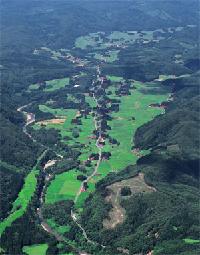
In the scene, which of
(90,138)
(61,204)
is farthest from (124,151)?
(61,204)

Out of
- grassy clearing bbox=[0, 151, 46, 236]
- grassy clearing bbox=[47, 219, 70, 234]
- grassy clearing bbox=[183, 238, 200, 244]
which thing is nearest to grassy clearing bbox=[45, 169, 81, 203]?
grassy clearing bbox=[0, 151, 46, 236]

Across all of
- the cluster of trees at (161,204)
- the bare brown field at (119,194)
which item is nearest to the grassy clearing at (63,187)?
the cluster of trees at (161,204)

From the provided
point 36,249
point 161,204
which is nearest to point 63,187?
point 161,204

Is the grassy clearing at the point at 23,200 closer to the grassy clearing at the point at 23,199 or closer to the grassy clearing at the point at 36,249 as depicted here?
the grassy clearing at the point at 23,199

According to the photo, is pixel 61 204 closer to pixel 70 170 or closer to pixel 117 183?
pixel 117 183

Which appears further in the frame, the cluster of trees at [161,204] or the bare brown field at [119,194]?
the bare brown field at [119,194]

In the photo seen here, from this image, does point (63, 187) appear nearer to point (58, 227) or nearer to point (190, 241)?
point (58, 227)

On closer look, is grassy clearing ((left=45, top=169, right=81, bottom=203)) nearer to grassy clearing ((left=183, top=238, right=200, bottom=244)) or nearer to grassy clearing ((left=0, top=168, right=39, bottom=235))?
grassy clearing ((left=0, top=168, right=39, bottom=235))
